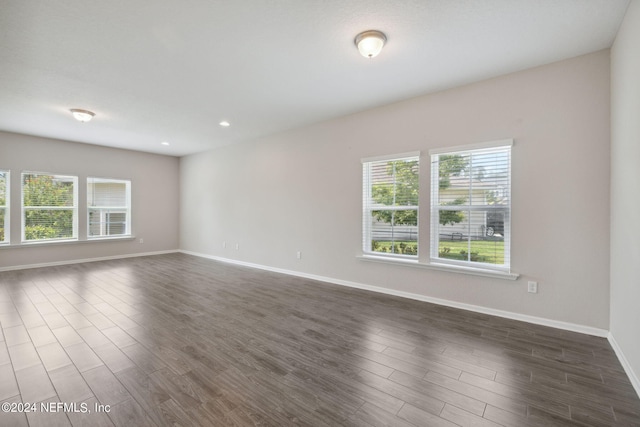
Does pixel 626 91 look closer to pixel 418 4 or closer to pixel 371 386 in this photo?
pixel 418 4

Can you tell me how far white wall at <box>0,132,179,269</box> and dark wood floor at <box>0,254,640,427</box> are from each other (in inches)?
123

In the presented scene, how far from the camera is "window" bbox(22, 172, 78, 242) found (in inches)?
227

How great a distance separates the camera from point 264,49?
8.85 feet

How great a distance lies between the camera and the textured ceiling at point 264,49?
2178mm

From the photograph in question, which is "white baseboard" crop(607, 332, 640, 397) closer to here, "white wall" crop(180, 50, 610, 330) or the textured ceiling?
"white wall" crop(180, 50, 610, 330)

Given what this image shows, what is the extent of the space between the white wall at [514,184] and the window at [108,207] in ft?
13.1

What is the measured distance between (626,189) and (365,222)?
2.81 meters

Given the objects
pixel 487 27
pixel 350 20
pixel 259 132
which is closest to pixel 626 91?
pixel 487 27

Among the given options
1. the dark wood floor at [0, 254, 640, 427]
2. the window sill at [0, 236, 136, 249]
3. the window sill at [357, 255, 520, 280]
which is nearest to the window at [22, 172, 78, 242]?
the window sill at [0, 236, 136, 249]

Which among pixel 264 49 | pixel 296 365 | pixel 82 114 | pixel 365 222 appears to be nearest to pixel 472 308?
pixel 365 222

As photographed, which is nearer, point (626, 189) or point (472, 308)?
point (626, 189)

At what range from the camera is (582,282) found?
2.81 metres

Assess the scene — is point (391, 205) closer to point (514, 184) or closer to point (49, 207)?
point (514, 184)

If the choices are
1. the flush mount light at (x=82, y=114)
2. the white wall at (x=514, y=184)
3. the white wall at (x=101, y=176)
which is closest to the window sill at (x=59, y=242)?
the white wall at (x=101, y=176)
